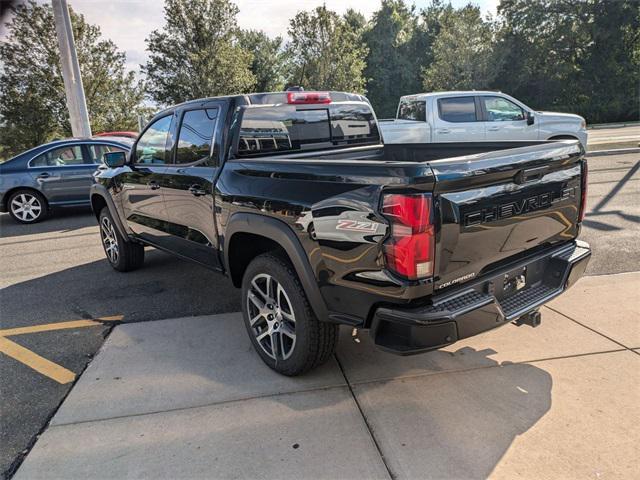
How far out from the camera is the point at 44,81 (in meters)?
18.2

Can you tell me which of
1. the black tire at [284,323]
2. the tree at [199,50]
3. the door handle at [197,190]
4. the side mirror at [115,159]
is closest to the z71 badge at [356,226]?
the black tire at [284,323]

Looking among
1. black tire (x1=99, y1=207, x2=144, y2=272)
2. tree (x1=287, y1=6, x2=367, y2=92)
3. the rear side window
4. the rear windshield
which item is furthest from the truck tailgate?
tree (x1=287, y1=6, x2=367, y2=92)

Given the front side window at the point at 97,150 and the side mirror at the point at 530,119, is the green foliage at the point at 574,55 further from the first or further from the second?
the front side window at the point at 97,150

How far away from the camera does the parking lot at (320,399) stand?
2.34m

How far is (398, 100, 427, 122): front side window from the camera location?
10164 millimetres

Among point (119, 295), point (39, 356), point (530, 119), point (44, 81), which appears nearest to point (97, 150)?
point (119, 295)

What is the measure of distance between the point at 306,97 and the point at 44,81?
61.8 ft

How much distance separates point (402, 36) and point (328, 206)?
175ft

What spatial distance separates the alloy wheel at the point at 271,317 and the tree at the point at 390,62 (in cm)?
4312

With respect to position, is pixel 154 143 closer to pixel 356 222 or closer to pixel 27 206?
pixel 356 222

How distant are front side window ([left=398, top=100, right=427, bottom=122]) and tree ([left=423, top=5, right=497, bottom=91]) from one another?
26.6 meters

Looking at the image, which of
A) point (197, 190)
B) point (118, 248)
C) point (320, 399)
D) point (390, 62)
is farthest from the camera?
point (390, 62)

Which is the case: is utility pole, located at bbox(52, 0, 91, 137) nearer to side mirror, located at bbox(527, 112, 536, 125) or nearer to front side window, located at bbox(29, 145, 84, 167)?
front side window, located at bbox(29, 145, 84, 167)

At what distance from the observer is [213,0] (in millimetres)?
19406
